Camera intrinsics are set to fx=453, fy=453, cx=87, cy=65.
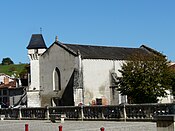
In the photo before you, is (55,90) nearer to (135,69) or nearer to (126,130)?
(135,69)

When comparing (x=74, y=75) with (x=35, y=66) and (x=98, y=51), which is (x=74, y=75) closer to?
(x=98, y=51)

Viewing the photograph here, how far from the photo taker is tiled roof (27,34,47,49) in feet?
267

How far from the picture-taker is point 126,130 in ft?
82.6

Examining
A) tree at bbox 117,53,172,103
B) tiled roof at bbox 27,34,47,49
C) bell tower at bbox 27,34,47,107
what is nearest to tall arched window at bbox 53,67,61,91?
bell tower at bbox 27,34,47,107

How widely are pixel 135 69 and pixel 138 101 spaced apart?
3824mm

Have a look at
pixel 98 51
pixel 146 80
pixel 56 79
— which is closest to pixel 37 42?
pixel 56 79

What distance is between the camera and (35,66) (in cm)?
7881

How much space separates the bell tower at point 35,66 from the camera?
7675 centimetres

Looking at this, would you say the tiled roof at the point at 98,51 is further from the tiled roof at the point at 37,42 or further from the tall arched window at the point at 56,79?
the tiled roof at the point at 37,42

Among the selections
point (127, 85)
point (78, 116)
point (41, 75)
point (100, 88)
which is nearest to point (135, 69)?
point (127, 85)

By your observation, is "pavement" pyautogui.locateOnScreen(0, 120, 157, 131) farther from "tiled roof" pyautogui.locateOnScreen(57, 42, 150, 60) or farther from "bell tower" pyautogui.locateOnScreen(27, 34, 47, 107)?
"bell tower" pyautogui.locateOnScreen(27, 34, 47, 107)

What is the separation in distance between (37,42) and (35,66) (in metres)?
5.46

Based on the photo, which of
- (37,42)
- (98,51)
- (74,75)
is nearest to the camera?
(74,75)

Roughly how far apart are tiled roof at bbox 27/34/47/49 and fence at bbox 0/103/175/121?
34433 mm
